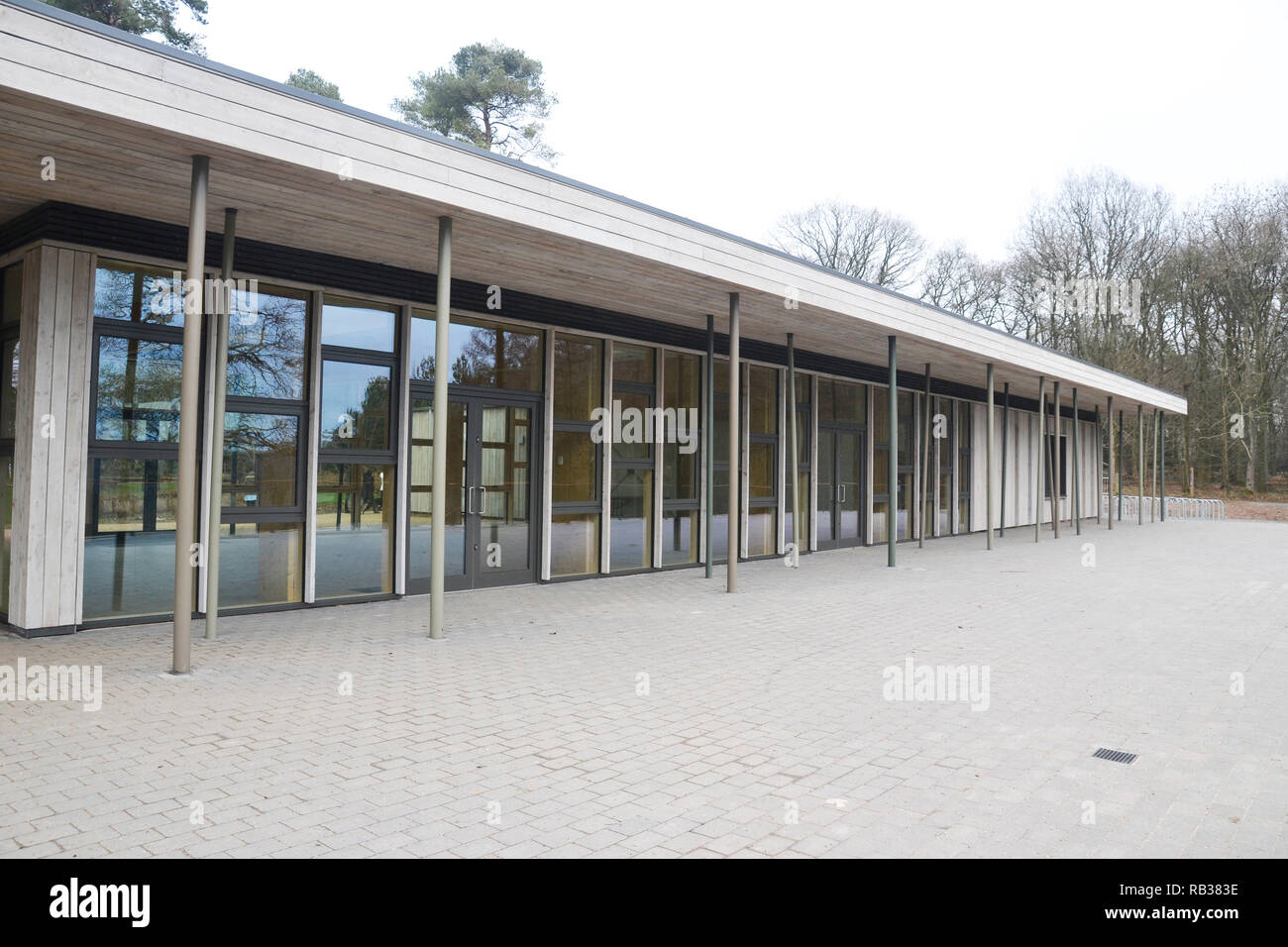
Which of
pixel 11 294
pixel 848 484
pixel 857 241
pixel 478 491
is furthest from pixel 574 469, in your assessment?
pixel 857 241

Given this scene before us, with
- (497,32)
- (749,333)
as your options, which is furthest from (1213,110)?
(497,32)

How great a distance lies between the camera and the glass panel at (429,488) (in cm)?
888

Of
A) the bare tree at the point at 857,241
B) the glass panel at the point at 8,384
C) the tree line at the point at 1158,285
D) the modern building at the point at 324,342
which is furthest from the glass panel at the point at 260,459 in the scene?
the bare tree at the point at 857,241

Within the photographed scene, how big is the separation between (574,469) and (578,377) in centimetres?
115

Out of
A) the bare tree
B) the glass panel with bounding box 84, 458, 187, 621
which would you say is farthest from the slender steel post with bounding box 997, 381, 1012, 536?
the glass panel with bounding box 84, 458, 187, 621

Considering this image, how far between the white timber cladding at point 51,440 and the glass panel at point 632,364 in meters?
Answer: 5.88

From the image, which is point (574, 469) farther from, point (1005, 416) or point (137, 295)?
point (1005, 416)

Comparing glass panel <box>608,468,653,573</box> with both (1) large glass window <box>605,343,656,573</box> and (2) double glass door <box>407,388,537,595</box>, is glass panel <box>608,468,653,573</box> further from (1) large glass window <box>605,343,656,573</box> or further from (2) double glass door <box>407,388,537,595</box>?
(2) double glass door <box>407,388,537,595</box>

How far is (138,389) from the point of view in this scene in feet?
23.4

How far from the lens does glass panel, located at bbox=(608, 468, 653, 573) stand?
1095cm

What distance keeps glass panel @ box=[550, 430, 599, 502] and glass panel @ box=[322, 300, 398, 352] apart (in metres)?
2.38

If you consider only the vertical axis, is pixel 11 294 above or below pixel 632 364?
below

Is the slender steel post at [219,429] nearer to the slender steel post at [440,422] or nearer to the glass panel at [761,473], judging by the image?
the slender steel post at [440,422]

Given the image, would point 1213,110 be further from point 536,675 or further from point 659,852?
point 659,852
